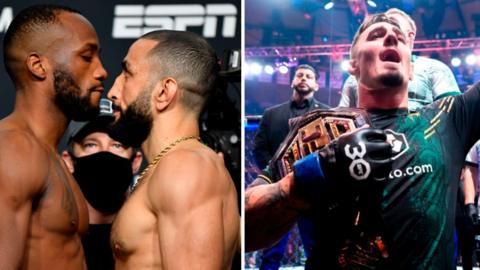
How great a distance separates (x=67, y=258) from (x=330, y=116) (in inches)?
50.0

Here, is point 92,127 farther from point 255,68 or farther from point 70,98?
point 255,68

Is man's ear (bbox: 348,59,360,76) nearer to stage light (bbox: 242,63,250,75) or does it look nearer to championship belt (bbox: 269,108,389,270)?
championship belt (bbox: 269,108,389,270)

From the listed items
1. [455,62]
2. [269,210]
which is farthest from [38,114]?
[455,62]

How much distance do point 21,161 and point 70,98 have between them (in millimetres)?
413

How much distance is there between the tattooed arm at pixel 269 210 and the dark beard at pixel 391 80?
582 mm

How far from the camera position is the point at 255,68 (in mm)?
2865

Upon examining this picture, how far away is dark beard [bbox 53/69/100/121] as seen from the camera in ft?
7.72

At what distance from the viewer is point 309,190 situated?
2.72 m

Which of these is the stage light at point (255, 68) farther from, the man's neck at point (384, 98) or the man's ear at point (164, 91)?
the man's ear at point (164, 91)

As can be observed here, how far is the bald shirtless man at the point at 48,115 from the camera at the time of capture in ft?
6.88

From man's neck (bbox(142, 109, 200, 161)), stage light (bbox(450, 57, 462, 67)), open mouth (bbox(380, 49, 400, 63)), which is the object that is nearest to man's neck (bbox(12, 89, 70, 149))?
man's neck (bbox(142, 109, 200, 161))

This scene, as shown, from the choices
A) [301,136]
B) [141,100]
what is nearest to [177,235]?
[141,100]

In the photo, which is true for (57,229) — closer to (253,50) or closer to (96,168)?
(96,168)

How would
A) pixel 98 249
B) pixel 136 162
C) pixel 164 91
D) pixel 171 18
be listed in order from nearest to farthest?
pixel 164 91, pixel 98 249, pixel 136 162, pixel 171 18
